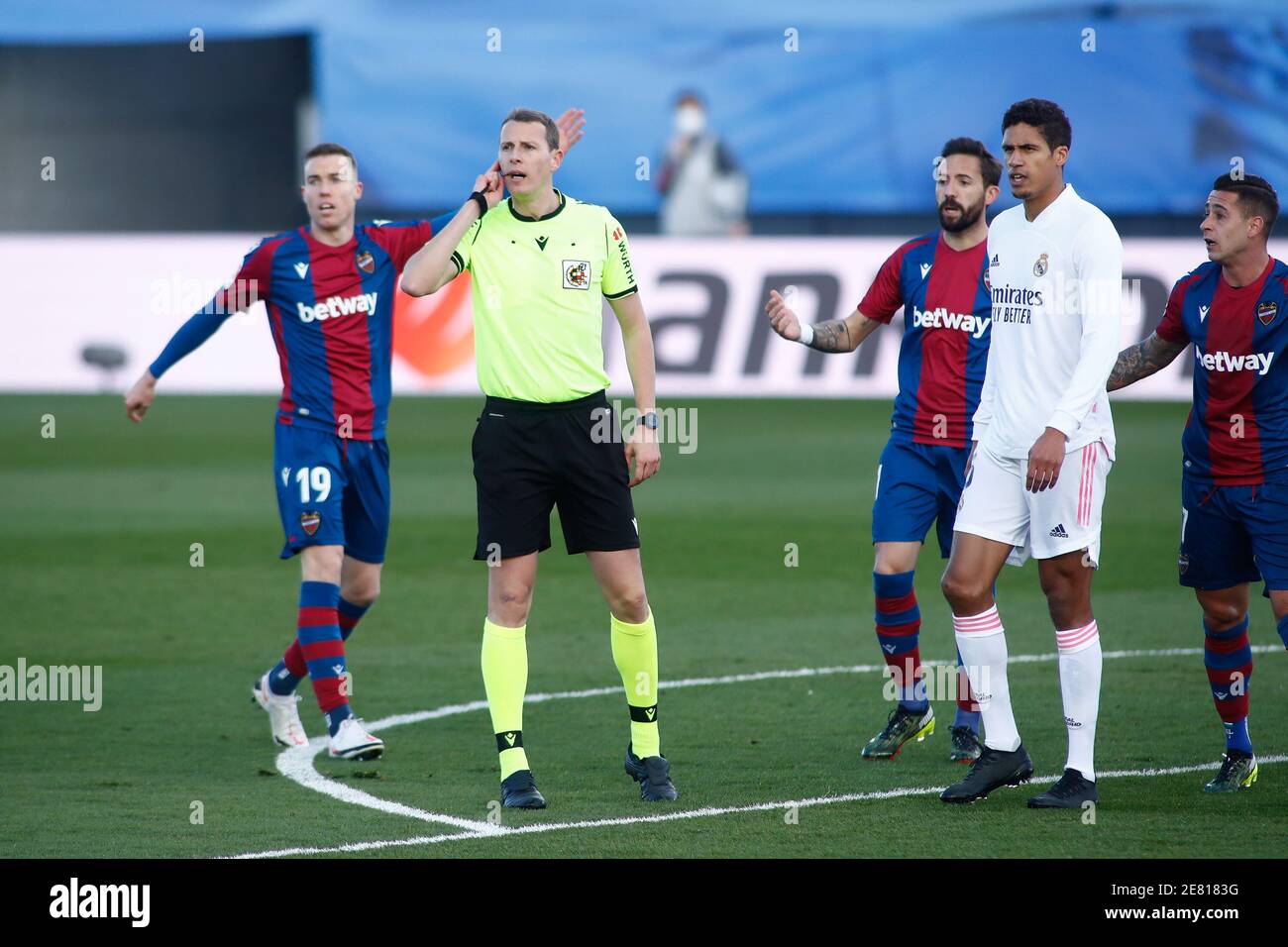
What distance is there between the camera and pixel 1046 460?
589 centimetres

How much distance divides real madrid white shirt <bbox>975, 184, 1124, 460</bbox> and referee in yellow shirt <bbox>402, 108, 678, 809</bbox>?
1.20m

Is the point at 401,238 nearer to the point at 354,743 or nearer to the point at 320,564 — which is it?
the point at 320,564

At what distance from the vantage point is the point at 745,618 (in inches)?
402

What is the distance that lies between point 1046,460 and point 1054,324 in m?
0.51

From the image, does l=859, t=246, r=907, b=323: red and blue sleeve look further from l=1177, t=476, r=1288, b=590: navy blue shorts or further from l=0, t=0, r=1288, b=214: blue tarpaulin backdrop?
l=0, t=0, r=1288, b=214: blue tarpaulin backdrop

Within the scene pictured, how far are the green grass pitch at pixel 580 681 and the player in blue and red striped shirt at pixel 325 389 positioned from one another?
1.66ft

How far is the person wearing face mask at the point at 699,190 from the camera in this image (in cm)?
2597

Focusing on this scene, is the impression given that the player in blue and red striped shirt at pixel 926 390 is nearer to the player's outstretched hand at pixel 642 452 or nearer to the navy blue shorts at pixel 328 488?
the player's outstretched hand at pixel 642 452

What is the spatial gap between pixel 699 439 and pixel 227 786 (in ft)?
39.9

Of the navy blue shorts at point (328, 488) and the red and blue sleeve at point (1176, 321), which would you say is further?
the navy blue shorts at point (328, 488)

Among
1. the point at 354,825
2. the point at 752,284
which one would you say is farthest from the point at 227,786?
the point at 752,284
